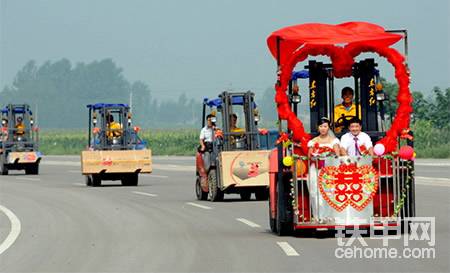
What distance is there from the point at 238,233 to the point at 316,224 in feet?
5.67

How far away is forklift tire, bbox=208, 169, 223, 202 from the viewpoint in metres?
27.9

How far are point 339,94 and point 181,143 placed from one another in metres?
74.2

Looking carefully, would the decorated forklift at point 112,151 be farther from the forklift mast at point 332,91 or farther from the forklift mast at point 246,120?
the forklift mast at point 332,91

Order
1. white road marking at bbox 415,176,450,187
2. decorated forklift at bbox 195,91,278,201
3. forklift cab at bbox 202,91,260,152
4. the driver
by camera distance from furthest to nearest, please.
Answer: white road marking at bbox 415,176,450,187, forklift cab at bbox 202,91,260,152, decorated forklift at bbox 195,91,278,201, the driver

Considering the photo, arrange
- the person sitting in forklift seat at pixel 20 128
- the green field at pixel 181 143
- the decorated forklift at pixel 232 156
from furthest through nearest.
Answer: the green field at pixel 181 143 < the person sitting in forklift seat at pixel 20 128 < the decorated forklift at pixel 232 156

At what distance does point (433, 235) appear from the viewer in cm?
1748

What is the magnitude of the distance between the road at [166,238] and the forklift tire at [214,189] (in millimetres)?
362

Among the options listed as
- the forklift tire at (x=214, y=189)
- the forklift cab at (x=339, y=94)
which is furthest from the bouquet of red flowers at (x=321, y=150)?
the forklift tire at (x=214, y=189)

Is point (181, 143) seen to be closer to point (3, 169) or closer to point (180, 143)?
point (180, 143)

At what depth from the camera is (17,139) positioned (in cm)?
4916

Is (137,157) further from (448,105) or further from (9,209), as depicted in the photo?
(448,105)

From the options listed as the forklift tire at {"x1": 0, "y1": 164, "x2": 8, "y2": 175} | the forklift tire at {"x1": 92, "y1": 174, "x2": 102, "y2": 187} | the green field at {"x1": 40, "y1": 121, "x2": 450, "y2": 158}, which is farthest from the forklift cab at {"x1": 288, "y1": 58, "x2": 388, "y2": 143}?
the green field at {"x1": 40, "y1": 121, "x2": 450, "y2": 158}

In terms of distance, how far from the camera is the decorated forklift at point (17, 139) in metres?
48.9

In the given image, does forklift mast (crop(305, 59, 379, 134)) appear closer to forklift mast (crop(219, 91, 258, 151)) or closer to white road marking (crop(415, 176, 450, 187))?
forklift mast (crop(219, 91, 258, 151))
